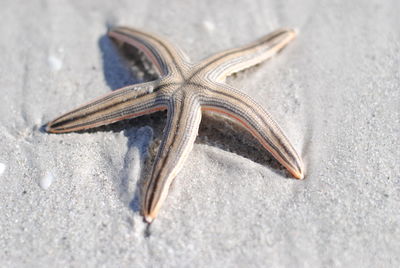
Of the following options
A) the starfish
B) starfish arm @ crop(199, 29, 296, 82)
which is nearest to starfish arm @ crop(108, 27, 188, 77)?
the starfish

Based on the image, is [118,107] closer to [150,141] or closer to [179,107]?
[150,141]

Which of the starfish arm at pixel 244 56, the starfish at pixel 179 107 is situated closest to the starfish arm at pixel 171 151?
the starfish at pixel 179 107

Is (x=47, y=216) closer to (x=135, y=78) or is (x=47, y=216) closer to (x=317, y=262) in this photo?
(x=135, y=78)

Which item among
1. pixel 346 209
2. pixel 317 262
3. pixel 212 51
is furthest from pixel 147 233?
pixel 212 51

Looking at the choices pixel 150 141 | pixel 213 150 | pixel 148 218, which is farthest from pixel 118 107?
pixel 148 218

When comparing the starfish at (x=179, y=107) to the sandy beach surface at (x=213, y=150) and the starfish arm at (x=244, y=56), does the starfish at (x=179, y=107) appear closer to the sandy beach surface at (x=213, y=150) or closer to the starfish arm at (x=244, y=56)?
the starfish arm at (x=244, y=56)
